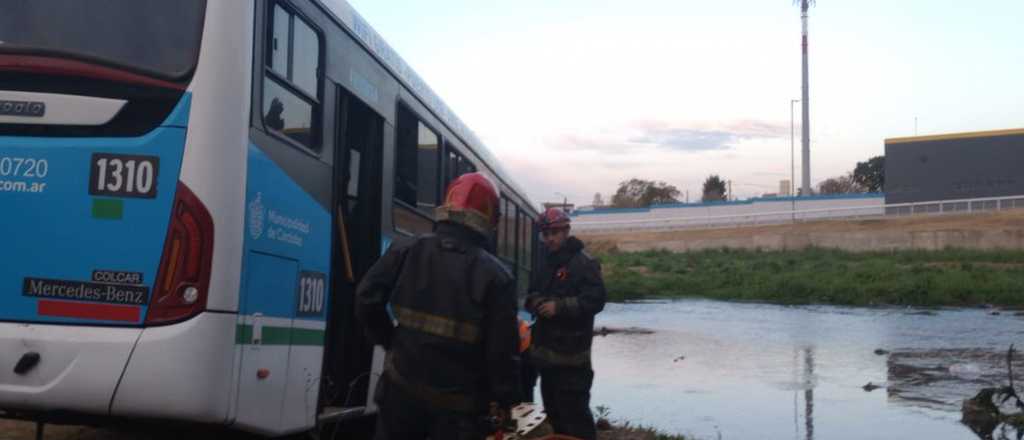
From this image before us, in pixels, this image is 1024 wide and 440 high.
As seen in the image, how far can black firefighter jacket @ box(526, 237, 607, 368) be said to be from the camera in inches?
304

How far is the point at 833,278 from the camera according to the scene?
41906mm

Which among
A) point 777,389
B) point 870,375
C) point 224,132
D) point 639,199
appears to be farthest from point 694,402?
point 639,199

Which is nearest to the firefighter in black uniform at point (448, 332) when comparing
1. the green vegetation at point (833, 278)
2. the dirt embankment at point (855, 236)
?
the green vegetation at point (833, 278)

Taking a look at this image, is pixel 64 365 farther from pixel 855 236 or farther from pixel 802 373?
pixel 855 236

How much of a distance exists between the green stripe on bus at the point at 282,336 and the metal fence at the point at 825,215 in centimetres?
5748

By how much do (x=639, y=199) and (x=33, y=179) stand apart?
122m

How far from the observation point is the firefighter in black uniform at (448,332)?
15.4ft

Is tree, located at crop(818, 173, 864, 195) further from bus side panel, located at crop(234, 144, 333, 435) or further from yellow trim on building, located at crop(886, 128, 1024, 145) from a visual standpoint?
bus side panel, located at crop(234, 144, 333, 435)

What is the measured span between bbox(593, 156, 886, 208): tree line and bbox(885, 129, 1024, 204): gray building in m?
37.9

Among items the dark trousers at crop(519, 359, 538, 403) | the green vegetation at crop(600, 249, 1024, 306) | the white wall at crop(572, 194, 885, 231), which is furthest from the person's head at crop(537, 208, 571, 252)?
the white wall at crop(572, 194, 885, 231)

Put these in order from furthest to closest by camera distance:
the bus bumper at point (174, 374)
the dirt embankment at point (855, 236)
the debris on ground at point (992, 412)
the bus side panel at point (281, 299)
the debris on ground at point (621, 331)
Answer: the dirt embankment at point (855, 236)
the debris on ground at point (621, 331)
the debris on ground at point (992, 412)
the bus side panel at point (281, 299)
the bus bumper at point (174, 374)

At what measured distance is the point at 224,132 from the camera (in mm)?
5539

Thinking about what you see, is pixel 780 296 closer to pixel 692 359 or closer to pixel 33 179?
pixel 692 359

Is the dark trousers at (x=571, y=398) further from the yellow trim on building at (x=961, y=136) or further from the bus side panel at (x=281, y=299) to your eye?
the yellow trim on building at (x=961, y=136)
